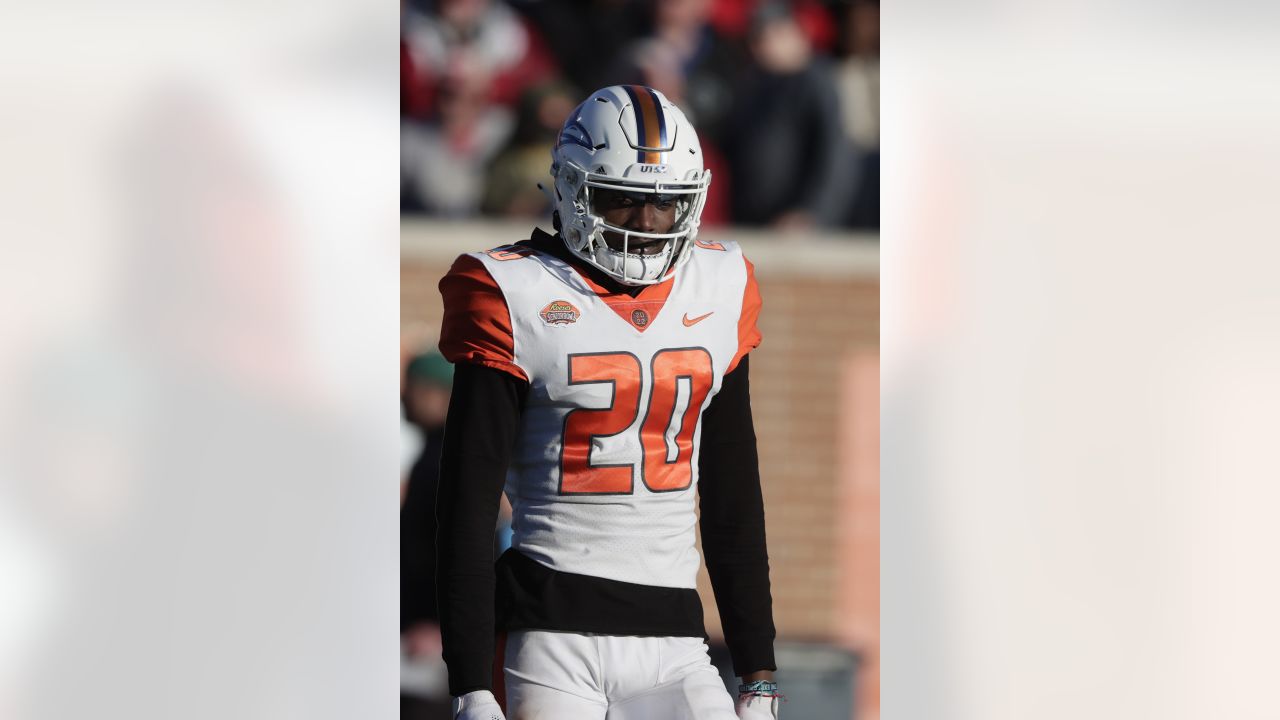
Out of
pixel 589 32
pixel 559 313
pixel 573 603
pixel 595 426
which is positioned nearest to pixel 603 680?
pixel 573 603

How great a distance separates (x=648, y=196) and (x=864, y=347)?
322cm

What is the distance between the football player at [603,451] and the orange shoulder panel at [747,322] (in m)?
0.02

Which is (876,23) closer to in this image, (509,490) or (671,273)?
(671,273)

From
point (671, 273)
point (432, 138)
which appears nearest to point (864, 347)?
point (432, 138)

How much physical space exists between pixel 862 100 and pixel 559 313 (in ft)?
9.73

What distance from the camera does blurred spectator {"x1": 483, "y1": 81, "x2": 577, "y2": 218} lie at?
16.0 ft

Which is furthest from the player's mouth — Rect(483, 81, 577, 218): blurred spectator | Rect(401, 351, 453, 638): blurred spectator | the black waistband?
Rect(483, 81, 577, 218): blurred spectator

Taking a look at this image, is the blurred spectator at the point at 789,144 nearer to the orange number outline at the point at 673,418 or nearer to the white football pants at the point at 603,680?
the orange number outline at the point at 673,418

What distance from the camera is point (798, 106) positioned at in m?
5.28

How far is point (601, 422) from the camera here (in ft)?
8.30

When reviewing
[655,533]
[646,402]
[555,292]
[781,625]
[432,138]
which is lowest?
[781,625]

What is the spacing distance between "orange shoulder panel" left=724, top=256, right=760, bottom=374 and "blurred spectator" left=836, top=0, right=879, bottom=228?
2.54 metres

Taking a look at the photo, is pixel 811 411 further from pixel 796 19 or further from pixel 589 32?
pixel 589 32
